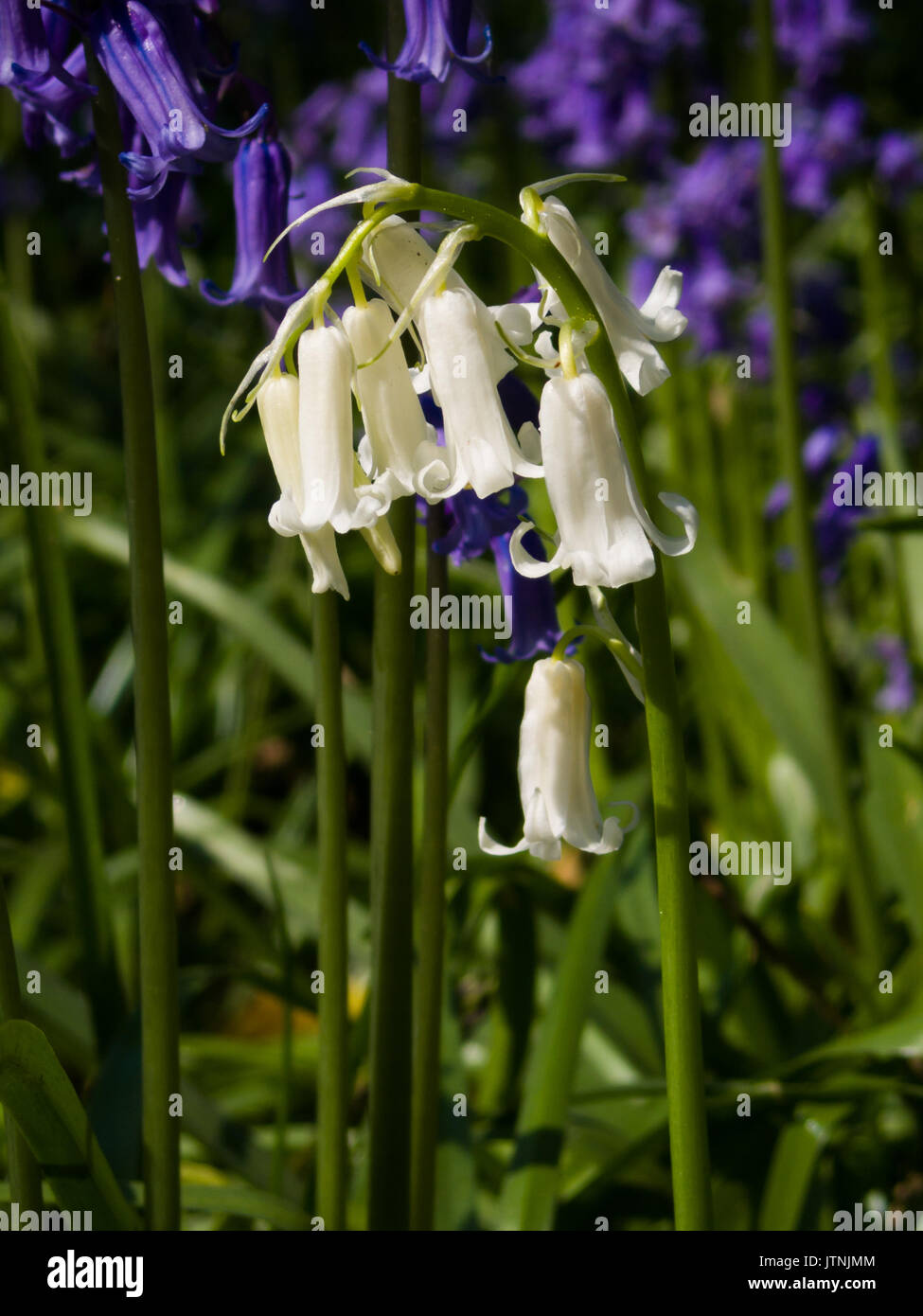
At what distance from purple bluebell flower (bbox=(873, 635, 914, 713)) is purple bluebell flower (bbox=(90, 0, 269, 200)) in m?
2.64

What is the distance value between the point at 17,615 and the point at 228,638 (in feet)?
3.36

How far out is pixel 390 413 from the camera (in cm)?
108

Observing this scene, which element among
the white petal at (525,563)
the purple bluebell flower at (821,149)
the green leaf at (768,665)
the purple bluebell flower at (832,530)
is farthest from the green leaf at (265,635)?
the purple bluebell flower at (821,149)

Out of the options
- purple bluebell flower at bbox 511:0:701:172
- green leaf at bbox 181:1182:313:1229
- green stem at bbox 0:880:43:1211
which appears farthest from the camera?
purple bluebell flower at bbox 511:0:701:172

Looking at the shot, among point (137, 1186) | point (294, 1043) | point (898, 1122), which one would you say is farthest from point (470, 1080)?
point (137, 1186)

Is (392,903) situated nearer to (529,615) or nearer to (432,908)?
(432,908)

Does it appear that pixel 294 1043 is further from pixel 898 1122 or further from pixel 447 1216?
pixel 898 1122

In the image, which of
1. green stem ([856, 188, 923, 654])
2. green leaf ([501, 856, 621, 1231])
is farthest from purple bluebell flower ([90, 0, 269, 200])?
green stem ([856, 188, 923, 654])

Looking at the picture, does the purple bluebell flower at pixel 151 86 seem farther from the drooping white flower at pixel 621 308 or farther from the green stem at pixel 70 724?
the green stem at pixel 70 724

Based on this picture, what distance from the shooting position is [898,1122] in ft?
8.23

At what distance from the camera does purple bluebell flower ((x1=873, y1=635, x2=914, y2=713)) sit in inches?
140

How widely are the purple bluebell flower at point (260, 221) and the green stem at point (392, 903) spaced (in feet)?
0.48

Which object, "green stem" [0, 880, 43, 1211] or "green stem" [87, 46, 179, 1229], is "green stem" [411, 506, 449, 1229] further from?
"green stem" [0, 880, 43, 1211]

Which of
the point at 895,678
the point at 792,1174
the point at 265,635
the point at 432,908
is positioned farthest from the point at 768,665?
the point at 432,908
